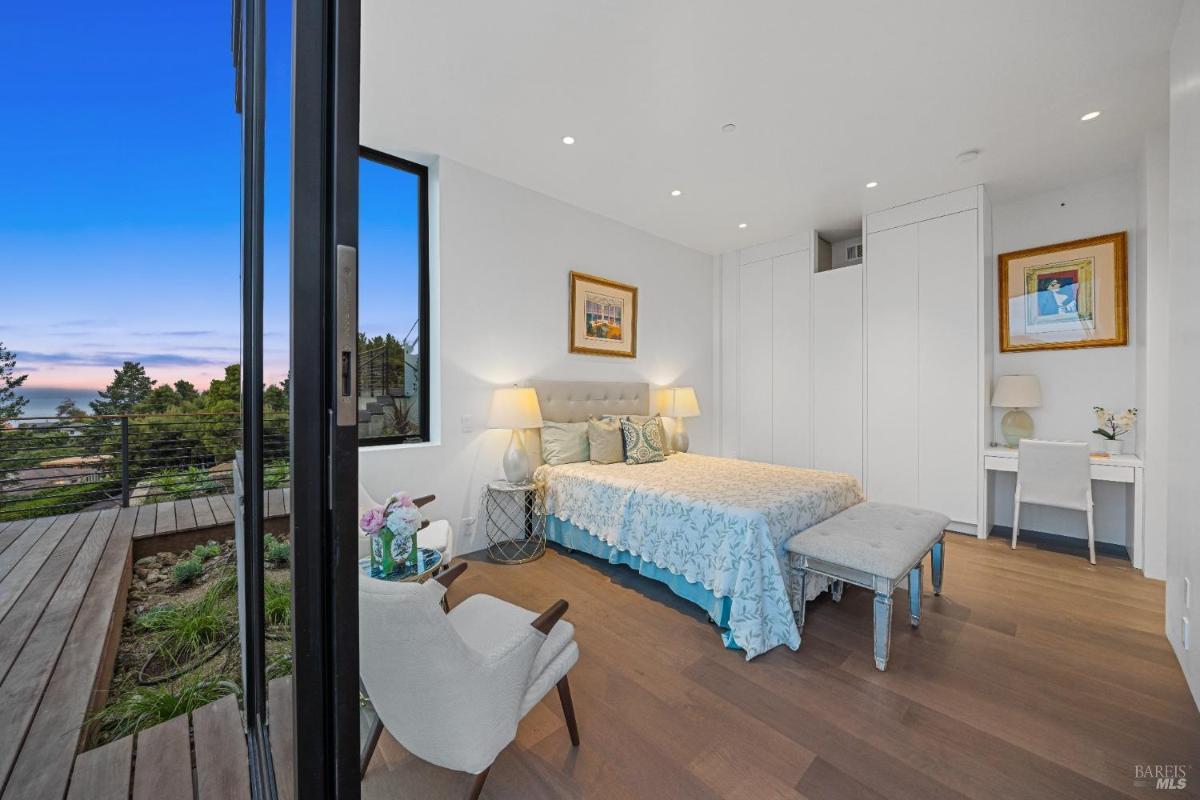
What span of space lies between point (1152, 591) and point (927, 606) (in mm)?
1475

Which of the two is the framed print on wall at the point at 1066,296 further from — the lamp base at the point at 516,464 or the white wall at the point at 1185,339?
the lamp base at the point at 516,464

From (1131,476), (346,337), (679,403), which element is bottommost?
(1131,476)

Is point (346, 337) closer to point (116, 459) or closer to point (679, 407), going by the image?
point (116, 459)

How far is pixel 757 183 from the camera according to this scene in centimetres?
366

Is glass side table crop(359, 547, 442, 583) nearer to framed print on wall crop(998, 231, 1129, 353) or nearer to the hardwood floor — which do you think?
the hardwood floor

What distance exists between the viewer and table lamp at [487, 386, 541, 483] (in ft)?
A: 10.8

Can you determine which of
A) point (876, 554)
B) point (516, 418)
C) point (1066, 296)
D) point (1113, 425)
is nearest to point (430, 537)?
point (516, 418)

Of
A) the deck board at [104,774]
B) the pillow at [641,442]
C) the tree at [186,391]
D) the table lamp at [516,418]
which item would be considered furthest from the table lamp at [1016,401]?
the deck board at [104,774]

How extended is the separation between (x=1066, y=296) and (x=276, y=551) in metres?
5.30

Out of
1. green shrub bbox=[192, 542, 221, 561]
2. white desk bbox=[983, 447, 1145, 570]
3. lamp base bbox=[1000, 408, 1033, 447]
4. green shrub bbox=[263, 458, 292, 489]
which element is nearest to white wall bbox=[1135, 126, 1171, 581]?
white desk bbox=[983, 447, 1145, 570]

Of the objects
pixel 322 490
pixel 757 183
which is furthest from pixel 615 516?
pixel 757 183

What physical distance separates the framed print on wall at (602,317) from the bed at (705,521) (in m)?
0.54

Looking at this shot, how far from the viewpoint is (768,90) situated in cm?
251

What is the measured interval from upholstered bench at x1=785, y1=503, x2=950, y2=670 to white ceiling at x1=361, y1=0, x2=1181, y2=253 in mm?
2360
